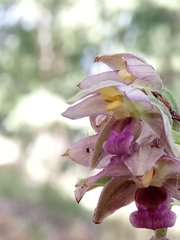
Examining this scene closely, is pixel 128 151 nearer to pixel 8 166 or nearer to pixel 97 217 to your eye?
pixel 97 217

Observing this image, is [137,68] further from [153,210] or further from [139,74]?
[153,210]

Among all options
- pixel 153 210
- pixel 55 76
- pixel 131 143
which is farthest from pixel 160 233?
pixel 55 76

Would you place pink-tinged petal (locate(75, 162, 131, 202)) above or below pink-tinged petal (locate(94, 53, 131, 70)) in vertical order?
below

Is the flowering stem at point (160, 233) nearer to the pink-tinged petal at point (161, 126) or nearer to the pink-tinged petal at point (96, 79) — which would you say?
the pink-tinged petal at point (161, 126)

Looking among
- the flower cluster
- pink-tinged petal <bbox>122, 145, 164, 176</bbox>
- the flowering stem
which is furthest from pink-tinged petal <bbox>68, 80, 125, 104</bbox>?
the flowering stem

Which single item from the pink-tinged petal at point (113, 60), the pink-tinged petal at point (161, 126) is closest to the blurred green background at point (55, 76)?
the pink-tinged petal at point (113, 60)

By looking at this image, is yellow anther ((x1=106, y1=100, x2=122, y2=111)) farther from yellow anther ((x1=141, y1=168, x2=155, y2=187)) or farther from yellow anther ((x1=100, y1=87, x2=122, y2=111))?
yellow anther ((x1=141, y1=168, x2=155, y2=187))

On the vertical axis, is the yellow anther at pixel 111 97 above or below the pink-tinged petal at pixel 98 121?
above

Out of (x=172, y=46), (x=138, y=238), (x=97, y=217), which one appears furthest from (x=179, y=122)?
(x=172, y=46)
